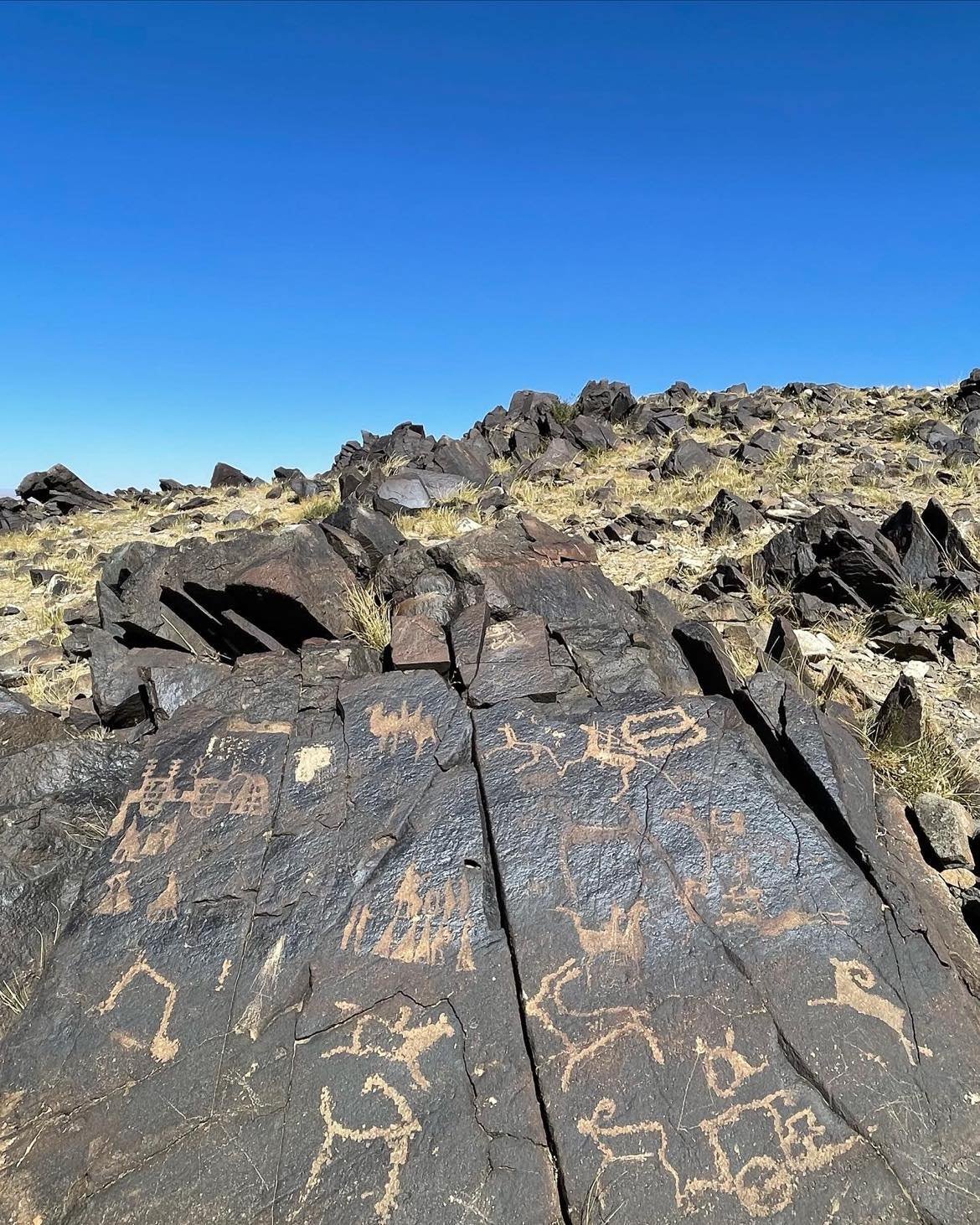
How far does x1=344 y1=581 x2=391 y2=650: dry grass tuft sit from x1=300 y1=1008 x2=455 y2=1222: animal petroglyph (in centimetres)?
277

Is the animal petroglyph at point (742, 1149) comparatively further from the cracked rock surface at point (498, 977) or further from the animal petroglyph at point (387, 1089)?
the animal petroglyph at point (387, 1089)

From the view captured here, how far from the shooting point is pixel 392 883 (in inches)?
119

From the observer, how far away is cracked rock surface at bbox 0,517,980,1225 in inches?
86.5

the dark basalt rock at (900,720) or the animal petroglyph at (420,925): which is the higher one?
the dark basalt rock at (900,720)

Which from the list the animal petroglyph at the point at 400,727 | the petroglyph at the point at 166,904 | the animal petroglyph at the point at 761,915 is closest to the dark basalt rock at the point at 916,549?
the animal petroglyph at the point at 761,915

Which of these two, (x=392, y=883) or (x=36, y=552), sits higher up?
(x=36, y=552)

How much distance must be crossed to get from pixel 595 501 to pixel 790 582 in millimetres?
4528

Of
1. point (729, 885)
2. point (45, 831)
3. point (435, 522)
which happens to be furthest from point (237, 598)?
point (435, 522)

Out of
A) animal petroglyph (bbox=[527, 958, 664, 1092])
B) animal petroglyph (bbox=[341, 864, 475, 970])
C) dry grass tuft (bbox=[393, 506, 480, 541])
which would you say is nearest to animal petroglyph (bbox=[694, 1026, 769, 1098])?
animal petroglyph (bbox=[527, 958, 664, 1092])

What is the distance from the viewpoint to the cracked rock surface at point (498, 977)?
86.5 inches

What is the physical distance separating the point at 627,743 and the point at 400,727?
1.23m

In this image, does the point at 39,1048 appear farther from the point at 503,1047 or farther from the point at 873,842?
the point at 873,842

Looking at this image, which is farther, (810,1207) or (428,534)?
(428,534)

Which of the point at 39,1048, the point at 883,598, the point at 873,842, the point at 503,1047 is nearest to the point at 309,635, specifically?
the point at 39,1048
